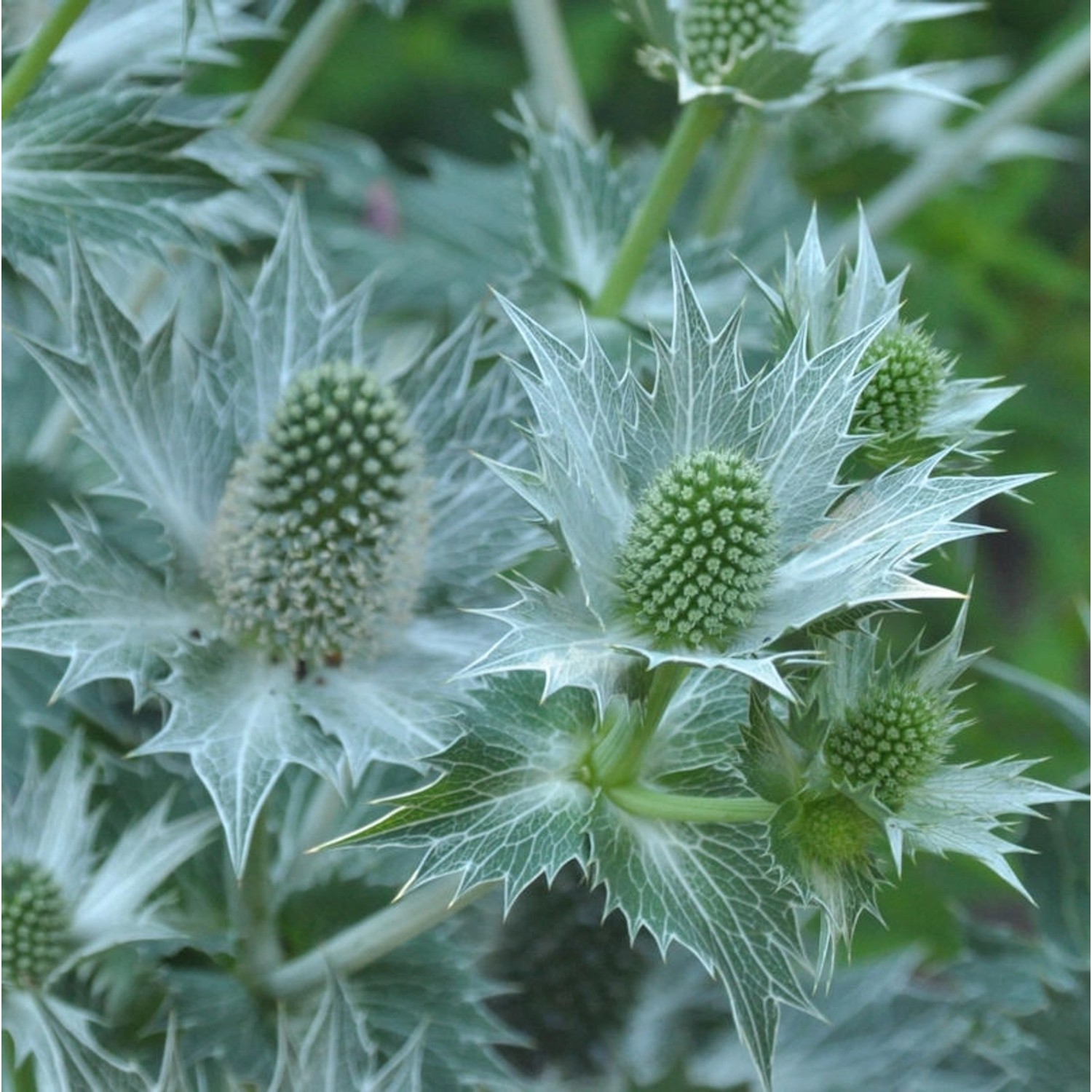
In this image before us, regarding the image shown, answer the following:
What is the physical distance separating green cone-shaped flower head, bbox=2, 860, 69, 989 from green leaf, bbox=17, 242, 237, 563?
23 centimetres

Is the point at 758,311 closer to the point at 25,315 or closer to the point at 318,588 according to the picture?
the point at 318,588

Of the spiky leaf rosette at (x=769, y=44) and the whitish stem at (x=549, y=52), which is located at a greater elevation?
the spiky leaf rosette at (x=769, y=44)

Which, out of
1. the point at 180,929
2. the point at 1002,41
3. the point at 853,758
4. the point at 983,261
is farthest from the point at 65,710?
the point at 1002,41

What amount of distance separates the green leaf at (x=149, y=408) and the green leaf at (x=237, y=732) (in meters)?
0.09

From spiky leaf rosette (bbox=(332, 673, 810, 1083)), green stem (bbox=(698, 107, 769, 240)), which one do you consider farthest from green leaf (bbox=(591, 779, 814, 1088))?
green stem (bbox=(698, 107, 769, 240))

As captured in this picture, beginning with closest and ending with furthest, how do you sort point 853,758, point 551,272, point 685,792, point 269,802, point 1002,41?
point 853,758, point 685,792, point 269,802, point 551,272, point 1002,41

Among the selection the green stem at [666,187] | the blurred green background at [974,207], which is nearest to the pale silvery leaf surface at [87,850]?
the green stem at [666,187]

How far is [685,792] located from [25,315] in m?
0.70

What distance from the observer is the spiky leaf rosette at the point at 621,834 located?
2.40ft

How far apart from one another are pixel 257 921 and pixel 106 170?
51 centimetres

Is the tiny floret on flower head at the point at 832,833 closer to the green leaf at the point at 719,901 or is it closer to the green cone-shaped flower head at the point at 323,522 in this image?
the green leaf at the point at 719,901

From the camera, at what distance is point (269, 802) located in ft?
3.15

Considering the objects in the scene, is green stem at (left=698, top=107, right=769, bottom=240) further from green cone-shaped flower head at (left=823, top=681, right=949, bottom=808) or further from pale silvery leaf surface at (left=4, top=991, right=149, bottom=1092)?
pale silvery leaf surface at (left=4, top=991, right=149, bottom=1092)

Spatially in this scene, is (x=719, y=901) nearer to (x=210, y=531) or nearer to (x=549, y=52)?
(x=210, y=531)
